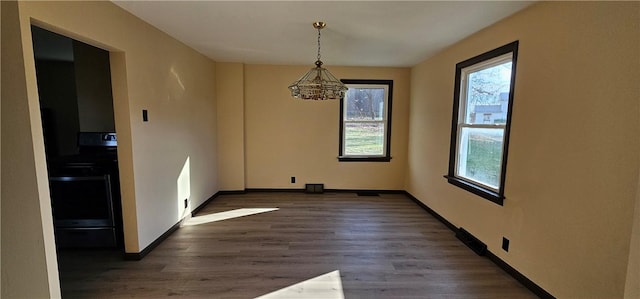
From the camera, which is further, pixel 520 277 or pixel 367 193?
pixel 367 193

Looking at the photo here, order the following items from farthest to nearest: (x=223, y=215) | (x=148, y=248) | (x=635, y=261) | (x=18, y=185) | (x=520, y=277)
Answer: (x=223, y=215) < (x=148, y=248) < (x=520, y=277) < (x=18, y=185) < (x=635, y=261)

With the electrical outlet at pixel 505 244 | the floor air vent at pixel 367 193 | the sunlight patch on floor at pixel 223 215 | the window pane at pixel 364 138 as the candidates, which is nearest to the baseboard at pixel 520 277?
the electrical outlet at pixel 505 244

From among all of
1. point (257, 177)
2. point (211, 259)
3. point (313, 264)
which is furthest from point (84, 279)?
point (257, 177)

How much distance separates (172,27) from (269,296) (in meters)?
2.77

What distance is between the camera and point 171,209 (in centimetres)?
316

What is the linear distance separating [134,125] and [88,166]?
626mm

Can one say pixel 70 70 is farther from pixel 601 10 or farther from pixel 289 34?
pixel 601 10

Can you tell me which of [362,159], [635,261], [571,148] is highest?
[571,148]

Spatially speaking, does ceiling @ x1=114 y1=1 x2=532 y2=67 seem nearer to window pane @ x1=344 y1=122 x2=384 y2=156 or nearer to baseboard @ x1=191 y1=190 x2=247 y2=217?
window pane @ x1=344 y1=122 x2=384 y2=156

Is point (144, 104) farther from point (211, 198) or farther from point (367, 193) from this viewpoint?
point (367, 193)

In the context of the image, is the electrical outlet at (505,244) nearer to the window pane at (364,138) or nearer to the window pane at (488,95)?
the window pane at (488,95)

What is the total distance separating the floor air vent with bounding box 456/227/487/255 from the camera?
275 centimetres

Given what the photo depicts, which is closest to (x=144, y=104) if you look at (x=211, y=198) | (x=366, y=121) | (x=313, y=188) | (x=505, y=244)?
(x=211, y=198)

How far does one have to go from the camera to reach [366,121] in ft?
16.2
